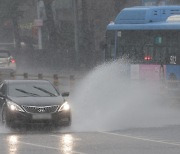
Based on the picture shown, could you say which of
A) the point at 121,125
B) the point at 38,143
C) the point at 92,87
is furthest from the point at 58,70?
the point at 38,143

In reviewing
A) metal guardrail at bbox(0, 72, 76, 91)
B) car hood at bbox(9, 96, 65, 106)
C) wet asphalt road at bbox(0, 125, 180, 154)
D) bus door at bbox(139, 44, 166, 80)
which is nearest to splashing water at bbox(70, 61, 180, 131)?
bus door at bbox(139, 44, 166, 80)

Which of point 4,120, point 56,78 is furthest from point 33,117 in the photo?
point 56,78

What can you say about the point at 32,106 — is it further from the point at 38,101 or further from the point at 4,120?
the point at 4,120

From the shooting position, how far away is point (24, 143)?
16.5 meters

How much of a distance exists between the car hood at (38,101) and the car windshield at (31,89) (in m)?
0.45

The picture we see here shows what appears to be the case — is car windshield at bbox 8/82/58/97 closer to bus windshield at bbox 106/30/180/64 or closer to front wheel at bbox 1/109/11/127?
front wheel at bbox 1/109/11/127

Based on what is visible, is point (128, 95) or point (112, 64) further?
point (112, 64)

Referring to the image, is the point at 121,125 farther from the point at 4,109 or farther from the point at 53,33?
the point at 53,33

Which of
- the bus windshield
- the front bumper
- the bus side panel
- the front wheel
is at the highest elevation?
the front bumper

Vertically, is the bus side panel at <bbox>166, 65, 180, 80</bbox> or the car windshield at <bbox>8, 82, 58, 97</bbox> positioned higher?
the car windshield at <bbox>8, 82, 58, 97</bbox>

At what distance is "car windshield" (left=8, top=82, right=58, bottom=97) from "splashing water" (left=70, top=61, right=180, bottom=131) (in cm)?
114

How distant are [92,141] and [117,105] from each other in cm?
858

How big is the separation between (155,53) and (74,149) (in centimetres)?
1675

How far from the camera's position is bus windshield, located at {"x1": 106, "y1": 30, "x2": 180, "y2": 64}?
1209 inches
